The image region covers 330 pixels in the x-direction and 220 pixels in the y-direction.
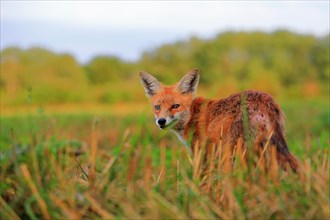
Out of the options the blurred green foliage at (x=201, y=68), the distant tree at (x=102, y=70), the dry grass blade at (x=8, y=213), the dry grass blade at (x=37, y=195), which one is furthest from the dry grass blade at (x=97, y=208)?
the distant tree at (x=102, y=70)

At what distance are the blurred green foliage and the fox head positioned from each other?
28.8 m

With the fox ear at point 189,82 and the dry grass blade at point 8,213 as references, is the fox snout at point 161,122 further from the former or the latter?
the dry grass blade at point 8,213

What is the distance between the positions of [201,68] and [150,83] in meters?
43.5

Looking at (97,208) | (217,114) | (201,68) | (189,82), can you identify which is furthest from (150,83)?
(201,68)

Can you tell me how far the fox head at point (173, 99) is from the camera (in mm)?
7160

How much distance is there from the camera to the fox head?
23.5ft

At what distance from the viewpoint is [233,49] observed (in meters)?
58.6

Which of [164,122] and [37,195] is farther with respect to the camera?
[164,122]

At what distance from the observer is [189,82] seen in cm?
730

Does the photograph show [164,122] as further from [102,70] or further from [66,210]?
[102,70]

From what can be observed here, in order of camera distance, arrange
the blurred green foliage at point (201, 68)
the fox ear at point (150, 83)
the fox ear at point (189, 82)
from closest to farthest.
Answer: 1. the fox ear at point (189, 82)
2. the fox ear at point (150, 83)
3. the blurred green foliage at point (201, 68)

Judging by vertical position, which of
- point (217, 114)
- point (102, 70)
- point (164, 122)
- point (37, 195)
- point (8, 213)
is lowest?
point (8, 213)

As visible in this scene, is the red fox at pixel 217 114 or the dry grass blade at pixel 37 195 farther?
the red fox at pixel 217 114

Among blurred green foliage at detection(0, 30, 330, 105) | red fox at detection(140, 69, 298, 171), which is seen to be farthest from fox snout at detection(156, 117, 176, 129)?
blurred green foliage at detection(0, 30, 330, 105)
